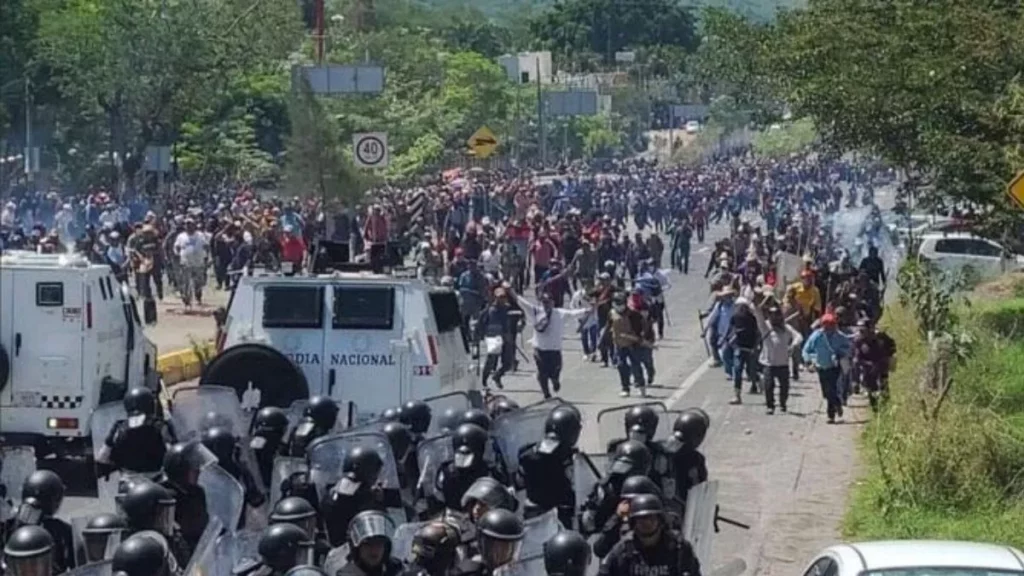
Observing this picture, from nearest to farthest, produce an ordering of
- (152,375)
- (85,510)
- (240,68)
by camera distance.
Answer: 1. (85,510)
2. (152,375)
3. (240,68)

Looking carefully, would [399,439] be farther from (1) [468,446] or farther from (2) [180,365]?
(2) [180,365]

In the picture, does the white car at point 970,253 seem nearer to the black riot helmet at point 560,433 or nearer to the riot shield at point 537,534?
the black riot helmet at point 560,433

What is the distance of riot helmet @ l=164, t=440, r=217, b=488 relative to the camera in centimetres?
1039

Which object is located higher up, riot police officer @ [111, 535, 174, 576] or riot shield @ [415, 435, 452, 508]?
riot police officer @ [111, 535, 174, 576]

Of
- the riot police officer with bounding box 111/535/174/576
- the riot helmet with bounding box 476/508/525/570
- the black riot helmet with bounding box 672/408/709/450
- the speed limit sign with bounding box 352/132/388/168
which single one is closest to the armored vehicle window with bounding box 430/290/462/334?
the black riot helmet with bounding box 672/408/709/450

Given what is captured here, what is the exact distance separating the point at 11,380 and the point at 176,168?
38.2m

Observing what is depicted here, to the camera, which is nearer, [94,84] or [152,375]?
[152,375]

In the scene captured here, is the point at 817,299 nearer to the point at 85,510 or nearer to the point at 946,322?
the point at 946,322

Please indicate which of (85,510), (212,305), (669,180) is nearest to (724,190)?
(669,180)

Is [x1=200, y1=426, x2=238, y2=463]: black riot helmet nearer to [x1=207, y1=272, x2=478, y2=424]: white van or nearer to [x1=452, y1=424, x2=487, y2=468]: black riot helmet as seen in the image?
[x1=452, y1=424, x2=487, y2=468]: black riot helmet


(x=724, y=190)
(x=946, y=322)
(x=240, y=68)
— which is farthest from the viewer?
(x=724, y=190)

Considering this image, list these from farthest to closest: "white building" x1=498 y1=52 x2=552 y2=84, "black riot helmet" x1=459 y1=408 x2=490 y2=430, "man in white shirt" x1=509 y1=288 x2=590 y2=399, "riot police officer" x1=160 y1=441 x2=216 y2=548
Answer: "white building" x1=498 y1=52 x2=552 y2=84 → "man in white shirt" x1=509 y1=288 x2=590 y2=399 → "black riot helmet" x1=459 y1=408 x2=490 y2=430 → "riot police officer" x1=160 y1=441 x2=216 y2=548

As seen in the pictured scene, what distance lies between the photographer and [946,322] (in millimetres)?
23281

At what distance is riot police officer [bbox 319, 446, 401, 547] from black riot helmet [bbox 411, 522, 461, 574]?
5.76 feet
